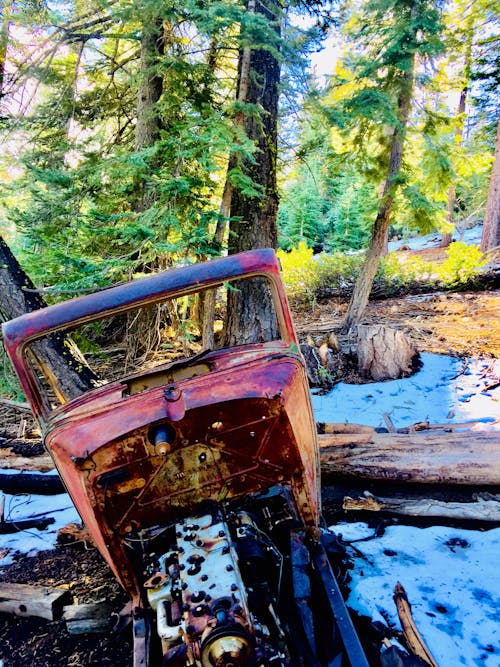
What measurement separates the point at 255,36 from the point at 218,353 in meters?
5.09

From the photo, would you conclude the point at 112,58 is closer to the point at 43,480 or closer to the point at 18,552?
the point at 43,480

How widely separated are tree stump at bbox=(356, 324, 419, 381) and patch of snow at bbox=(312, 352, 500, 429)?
0.53 ft

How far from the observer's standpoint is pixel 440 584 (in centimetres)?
272

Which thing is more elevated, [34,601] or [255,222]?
[255,222]

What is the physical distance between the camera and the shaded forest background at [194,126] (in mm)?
5387

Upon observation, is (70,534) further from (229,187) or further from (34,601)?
(229,187)

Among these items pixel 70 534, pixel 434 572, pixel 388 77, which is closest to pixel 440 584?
pixel 434 572

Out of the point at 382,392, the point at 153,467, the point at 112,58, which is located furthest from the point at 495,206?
the point at 153,467

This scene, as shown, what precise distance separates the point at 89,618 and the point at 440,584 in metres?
2.29

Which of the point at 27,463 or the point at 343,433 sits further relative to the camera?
the point at 27,463

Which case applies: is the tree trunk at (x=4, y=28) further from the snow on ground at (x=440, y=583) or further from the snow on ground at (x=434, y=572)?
the snow on ground at (x=440, y=583)

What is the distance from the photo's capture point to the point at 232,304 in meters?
6.92

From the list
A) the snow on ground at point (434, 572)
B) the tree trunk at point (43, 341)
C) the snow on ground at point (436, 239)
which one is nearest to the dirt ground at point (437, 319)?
the snow on ground at point (434, 572)

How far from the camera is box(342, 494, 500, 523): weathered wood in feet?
11.1
